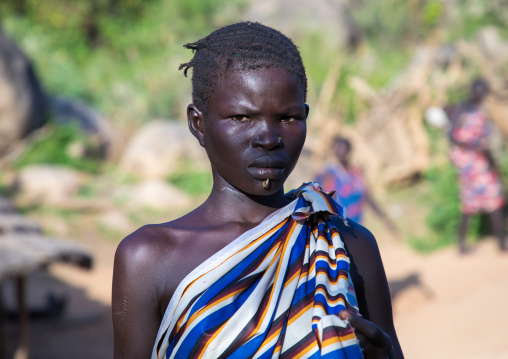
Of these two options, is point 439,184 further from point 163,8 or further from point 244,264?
point 163,8

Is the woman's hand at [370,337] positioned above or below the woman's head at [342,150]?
below

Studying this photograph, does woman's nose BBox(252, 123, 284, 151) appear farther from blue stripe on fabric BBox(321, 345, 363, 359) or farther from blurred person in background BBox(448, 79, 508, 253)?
blurred person in background BBox(448, 79, 508, 253)

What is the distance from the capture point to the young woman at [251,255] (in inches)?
52.1

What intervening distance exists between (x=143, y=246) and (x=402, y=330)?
5.56m

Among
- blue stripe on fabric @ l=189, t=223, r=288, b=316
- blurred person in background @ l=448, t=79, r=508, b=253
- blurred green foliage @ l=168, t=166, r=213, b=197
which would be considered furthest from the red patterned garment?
blue stripe on fabric @ l=189, t=223, r=288, b=316

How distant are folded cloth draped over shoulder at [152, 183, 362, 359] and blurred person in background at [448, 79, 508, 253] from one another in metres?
6.62

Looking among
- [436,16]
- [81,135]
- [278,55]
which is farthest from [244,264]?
[436,16]

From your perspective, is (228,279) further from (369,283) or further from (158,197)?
(158,197)

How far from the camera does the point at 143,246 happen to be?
1.41 meters

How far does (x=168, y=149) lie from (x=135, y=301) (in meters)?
10.2

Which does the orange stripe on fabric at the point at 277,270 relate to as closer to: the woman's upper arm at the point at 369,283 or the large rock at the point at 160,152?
the woman's upper arm at the point at 369,283

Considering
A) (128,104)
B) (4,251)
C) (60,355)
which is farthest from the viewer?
(128,104)

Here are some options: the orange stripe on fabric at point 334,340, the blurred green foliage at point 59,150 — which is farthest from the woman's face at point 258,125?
the blurred green foliage at point 59,150

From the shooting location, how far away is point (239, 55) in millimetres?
1456
